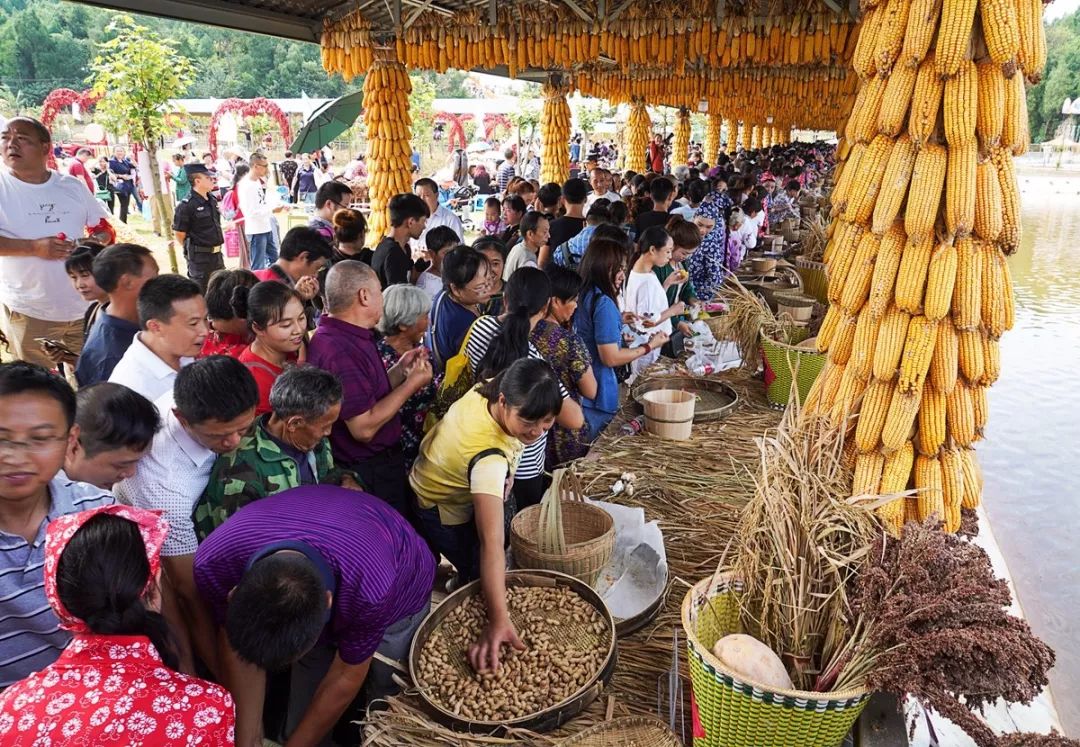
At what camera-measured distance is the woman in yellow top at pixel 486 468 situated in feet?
6.62

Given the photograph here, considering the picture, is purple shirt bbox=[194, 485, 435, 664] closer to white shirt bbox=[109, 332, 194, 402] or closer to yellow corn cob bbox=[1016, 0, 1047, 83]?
white shirt bbox=[109, 332, 194, 402]

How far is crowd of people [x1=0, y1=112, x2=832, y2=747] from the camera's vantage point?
1.38 m

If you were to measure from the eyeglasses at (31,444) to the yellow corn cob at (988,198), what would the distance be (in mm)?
2625

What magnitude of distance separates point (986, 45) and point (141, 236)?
15.1 meters

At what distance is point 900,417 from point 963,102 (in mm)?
963

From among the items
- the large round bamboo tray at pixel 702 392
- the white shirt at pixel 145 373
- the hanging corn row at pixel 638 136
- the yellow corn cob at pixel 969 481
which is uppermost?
the hanging corn row at pixel 638 136

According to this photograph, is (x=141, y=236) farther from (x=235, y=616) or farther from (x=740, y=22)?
(x=235, y=616)

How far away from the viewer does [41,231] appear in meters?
3.76

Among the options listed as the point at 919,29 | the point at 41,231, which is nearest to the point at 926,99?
the point at 919,29

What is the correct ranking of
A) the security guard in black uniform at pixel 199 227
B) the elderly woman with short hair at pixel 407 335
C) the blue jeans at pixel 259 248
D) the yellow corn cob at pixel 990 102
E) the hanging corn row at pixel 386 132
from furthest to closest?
the blue jeans at pixel 259 248 < the hanging corn row at pixel 386 132 < the security guard in black uniform at pixel 199 227 < the elderly woman with short hair at pixel 407 335 < the yellow corn cob at pixel 990 102

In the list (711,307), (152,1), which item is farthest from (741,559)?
(152,1)

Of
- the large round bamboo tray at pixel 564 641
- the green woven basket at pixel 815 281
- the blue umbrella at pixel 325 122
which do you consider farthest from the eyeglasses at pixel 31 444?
the blue umbrella at pixel 325 122

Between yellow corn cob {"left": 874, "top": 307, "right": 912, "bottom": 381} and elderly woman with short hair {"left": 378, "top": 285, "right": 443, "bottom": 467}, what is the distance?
1.88 m

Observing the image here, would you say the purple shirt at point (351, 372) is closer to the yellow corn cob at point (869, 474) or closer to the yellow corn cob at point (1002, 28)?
the yellow corn cob at point (869, 474)
